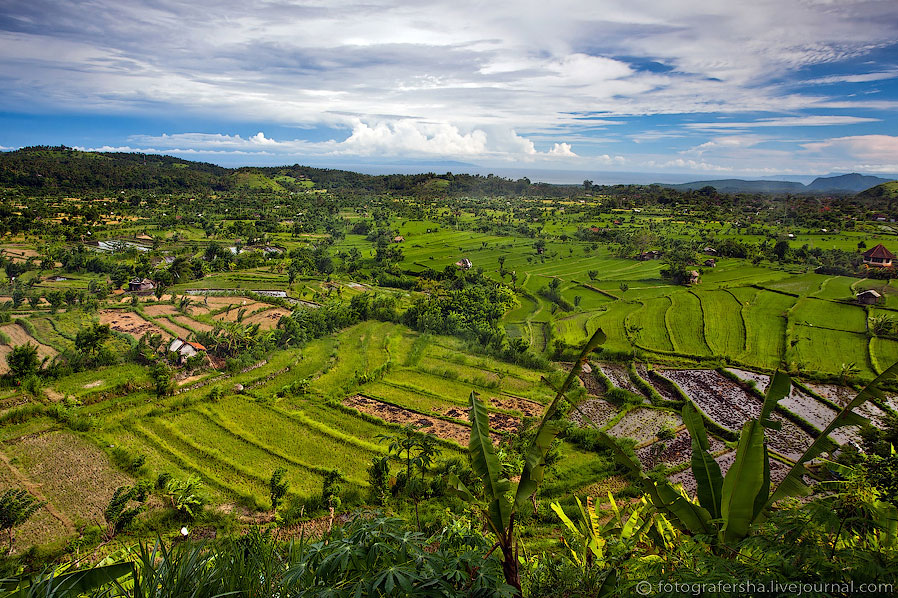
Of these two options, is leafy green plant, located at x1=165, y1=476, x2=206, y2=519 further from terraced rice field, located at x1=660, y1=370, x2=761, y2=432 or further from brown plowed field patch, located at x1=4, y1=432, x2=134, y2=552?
terraced rice field, located at x1=660, y1=370, x2=761, y2=432

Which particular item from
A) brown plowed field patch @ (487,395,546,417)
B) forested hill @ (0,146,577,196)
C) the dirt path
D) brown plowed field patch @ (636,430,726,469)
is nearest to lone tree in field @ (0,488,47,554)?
the dirt path

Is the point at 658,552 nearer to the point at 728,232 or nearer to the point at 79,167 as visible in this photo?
the point at 728,232

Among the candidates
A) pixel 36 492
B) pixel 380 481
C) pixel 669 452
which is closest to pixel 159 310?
pixel 36 492

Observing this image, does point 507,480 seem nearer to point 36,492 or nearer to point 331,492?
point 331,492

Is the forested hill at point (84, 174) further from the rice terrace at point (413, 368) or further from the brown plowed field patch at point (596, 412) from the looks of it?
the brown plowed field patch at point (596, 412)

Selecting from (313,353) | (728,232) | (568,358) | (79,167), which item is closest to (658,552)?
(568,358)
